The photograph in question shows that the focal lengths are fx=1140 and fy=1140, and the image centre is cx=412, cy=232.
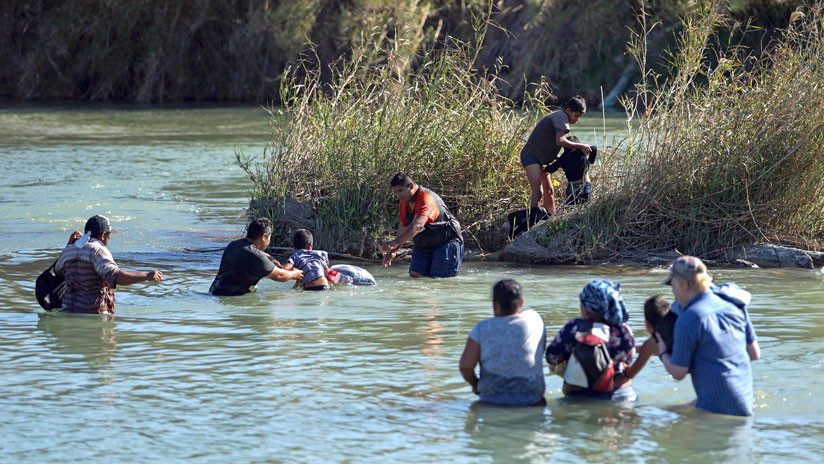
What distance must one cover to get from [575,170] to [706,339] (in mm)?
6844

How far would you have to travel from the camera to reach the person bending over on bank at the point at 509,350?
654 centimetres

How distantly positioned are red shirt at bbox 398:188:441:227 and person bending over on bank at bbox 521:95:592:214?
1.70 meters

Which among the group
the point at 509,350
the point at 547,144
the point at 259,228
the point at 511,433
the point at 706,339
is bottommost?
the point at 511,433

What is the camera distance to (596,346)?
6.44 m

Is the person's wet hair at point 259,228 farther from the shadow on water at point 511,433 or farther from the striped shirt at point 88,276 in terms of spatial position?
the shadow on water at point 511,433

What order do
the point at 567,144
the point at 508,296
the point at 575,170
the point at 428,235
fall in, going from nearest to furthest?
1. the point at 508,296
2. the point at 428,235
3. the point at 567,144
4. the point at 575,170

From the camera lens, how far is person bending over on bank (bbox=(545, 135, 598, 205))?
12.8 meters

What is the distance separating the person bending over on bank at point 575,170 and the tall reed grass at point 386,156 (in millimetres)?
846

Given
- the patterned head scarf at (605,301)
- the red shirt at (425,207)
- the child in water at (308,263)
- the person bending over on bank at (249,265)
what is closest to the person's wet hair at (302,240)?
the child in water at (308,263)

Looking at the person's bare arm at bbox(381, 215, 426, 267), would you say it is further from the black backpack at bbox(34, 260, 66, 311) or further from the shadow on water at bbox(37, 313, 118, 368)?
the black backpack at bbox(34, 260, 66, 311)

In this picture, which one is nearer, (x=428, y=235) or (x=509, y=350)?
(x=509, y=350)

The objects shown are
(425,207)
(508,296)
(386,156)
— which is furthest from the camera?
(386,156)

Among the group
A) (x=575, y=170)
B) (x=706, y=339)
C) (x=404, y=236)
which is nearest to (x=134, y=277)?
(x=404, y=236)

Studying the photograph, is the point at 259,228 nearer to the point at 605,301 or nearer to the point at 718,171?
the point at 605,301
